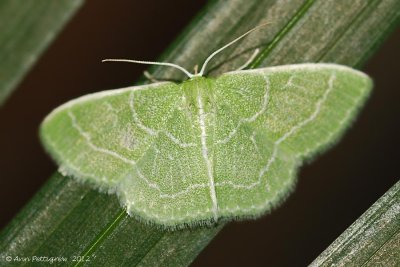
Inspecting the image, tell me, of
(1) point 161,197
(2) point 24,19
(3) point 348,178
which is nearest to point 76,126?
(1) point 161,197

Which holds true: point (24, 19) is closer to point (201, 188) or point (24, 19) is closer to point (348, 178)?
point (201, 188)

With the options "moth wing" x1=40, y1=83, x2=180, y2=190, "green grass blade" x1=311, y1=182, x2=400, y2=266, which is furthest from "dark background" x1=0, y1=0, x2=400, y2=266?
"green grass blade" x1=311, y1=182, x2=400, y2=266

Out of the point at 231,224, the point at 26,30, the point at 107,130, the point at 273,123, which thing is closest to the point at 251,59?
the point at 273,123

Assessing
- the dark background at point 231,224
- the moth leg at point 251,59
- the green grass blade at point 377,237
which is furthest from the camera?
the dark background at point 231,224

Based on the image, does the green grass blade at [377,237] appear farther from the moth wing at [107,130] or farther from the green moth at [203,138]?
the moth wing at [107,130]

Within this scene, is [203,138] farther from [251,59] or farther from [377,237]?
[377,237]

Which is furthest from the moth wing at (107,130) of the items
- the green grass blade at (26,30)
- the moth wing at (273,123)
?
the green grass blade at (26,30)
